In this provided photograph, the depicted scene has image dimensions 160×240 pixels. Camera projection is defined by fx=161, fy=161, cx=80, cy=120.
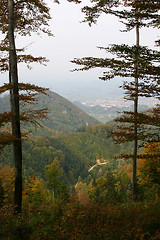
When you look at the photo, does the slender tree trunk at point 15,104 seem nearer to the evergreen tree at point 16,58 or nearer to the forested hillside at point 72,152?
the evergreen tree at point 16,58

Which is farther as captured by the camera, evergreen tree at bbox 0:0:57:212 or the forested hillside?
the forested hillside

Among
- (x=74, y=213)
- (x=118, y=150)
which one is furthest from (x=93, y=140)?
(x=74, y=213)

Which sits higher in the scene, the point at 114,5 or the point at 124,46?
the point at 114,5

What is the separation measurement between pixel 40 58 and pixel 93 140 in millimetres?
128190

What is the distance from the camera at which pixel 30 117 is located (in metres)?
6.28

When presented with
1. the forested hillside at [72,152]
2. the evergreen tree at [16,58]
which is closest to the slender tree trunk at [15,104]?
the evergreen tree at [16,58]

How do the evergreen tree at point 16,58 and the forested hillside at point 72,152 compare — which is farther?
the forested hillside at point 72,152

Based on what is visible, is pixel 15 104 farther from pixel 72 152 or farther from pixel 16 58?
pixel 72 152

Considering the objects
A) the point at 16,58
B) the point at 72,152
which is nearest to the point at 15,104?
the point at 16,58

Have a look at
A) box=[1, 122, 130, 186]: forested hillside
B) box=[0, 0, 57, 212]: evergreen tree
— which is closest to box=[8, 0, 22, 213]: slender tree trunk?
box=[0, 0, 57, 212]: evergreen tree

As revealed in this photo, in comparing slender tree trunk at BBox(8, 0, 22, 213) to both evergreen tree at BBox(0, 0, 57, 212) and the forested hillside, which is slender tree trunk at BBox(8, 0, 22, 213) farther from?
the forested hillside

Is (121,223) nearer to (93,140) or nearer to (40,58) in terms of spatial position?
(40,58)

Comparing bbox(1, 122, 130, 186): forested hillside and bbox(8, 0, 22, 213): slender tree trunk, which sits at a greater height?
bbox(8, 0, 22, 213): slender tree trunk

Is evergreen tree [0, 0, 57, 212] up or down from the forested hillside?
up
